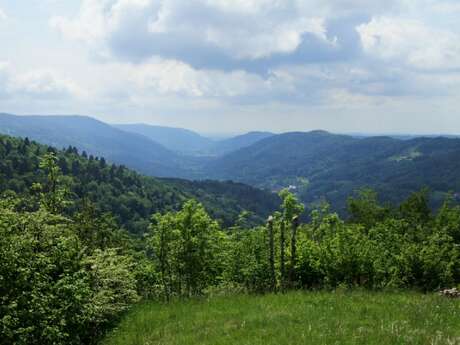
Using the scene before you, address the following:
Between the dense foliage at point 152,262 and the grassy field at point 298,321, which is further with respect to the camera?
the dense foliage at point 152,262

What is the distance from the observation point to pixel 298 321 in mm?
11398

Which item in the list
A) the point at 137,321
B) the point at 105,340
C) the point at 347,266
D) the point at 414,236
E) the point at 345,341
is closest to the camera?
the point at 345,341

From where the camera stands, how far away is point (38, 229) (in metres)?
14.5

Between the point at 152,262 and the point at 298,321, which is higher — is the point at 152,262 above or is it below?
below

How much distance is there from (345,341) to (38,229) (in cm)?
1020

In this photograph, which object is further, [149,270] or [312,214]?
[312,214]

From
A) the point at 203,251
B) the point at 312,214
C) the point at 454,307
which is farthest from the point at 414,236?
the point at 454,307

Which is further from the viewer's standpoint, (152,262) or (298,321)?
(152,262)

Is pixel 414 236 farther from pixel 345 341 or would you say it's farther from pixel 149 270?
pixel 345 341

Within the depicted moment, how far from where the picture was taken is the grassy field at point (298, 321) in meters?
9.54

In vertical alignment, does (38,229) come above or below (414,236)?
above

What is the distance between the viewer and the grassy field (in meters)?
9.54

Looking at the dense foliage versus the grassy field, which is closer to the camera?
the grassy field

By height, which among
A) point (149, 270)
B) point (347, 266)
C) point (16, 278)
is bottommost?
point (149, 270)
